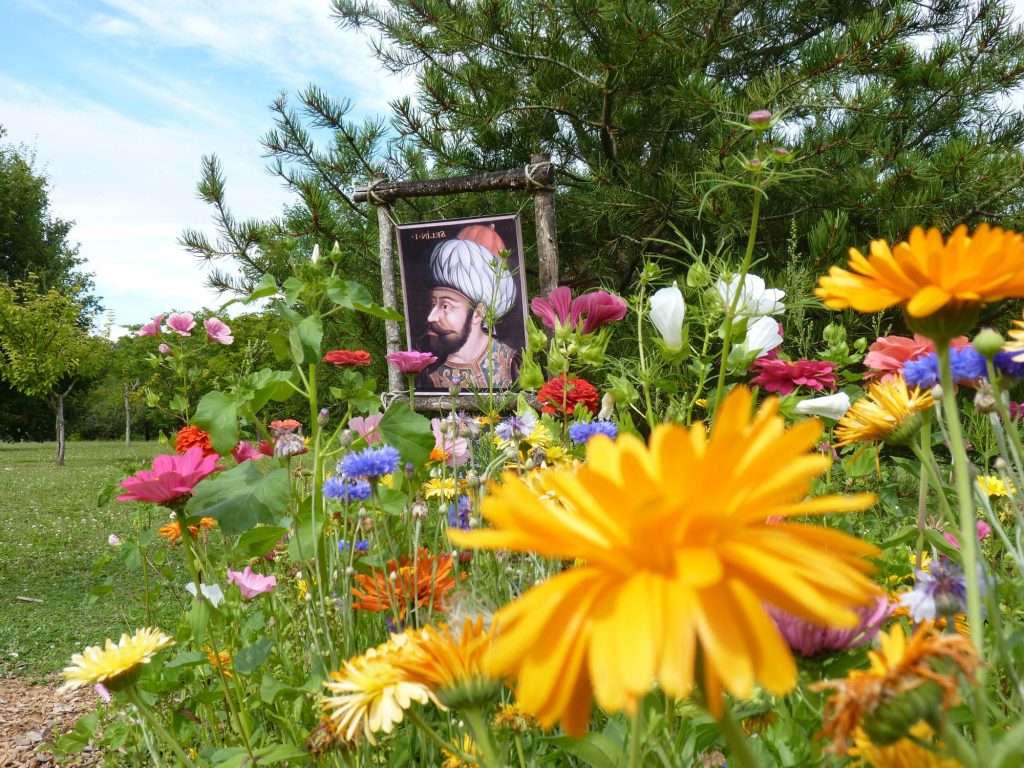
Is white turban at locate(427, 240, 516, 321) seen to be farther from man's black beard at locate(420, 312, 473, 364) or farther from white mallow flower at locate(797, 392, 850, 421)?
white mallow flower at locate(797, 392, 850, 421)

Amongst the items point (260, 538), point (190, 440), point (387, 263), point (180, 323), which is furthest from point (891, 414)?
point (387, 263)

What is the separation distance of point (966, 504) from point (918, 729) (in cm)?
13

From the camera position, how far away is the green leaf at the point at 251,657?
1.20 m

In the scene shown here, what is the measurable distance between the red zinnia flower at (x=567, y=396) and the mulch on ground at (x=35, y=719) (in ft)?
5.44

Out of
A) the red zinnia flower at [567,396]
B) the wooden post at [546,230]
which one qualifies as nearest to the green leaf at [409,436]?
the red zinnia flower at [567,396]

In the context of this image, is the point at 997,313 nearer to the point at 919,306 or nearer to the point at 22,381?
the point at 919,306

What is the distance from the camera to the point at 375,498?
1.12 m

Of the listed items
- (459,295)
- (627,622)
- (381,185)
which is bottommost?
(627,622)

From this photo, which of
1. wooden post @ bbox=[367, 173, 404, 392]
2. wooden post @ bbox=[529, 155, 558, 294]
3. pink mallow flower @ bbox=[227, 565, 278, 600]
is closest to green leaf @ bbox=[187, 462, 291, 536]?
pink mallow flower @ bbox=[227, 565, 278, 600]

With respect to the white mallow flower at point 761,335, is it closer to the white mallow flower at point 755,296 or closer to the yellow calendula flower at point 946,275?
the white mallow flower at point 755,296

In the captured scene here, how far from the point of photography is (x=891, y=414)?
85 centimetres

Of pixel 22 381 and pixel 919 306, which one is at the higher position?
pixel 22 381

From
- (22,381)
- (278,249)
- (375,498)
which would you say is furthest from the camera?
(22,381)

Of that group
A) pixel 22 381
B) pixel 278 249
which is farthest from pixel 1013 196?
pixel 22 381
